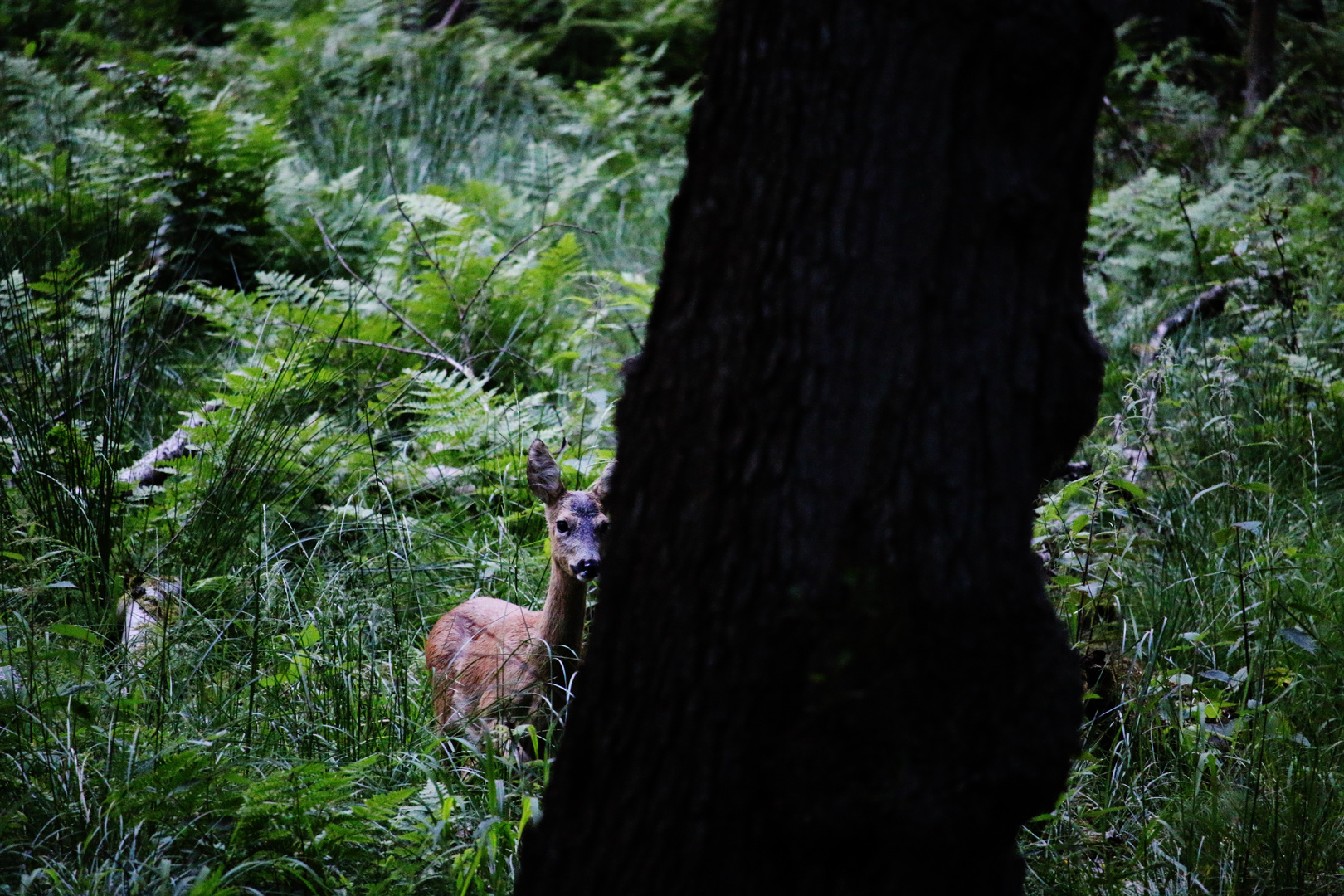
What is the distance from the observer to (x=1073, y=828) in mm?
2545

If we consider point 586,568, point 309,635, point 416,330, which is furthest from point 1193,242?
point 309,635

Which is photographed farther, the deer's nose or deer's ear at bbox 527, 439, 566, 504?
deer's ear at bbox 527, 439, 566, 504

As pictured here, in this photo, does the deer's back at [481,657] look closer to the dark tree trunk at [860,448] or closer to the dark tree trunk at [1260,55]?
the dark tree trunk at [860,448]

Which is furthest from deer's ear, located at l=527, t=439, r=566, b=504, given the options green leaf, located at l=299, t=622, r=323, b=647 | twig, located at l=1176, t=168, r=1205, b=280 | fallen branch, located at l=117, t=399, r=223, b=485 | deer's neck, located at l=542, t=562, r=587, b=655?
twig, located at l=1176, t=168, r=1205, b=280

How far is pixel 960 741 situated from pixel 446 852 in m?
1.23

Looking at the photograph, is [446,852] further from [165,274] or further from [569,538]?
[165,274]

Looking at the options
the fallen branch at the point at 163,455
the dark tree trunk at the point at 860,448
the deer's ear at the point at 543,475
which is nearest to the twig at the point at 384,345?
the fallen branch at the point at 163,455

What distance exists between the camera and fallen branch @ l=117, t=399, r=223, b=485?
3.99 metres

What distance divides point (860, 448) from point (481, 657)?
6.31 feet

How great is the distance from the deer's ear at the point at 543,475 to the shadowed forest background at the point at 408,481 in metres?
0.50

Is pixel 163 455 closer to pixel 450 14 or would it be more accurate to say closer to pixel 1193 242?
pixel 1193 242

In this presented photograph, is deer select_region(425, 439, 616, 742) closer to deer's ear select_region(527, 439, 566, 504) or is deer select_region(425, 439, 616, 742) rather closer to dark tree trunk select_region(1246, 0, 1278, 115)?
deer's ear select_region(527, 439, 566, 504)

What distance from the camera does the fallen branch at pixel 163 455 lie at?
399 centimetres

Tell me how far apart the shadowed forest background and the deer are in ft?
0.47
